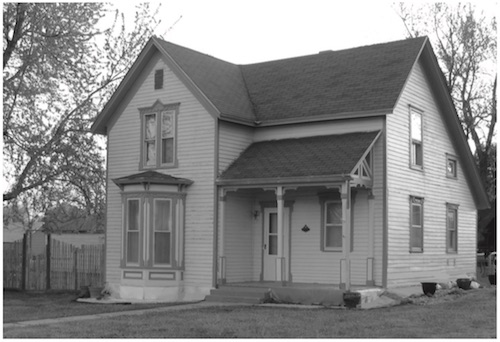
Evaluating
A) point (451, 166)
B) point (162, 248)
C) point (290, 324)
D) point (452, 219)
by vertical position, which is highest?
point (451, 166)

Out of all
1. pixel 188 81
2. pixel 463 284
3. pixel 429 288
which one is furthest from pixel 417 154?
pixel 188 81

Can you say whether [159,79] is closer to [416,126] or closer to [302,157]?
[302,157]

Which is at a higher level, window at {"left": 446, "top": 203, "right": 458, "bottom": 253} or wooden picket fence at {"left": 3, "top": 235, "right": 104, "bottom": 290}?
window at {"left": 446, "top": 203, "right": 458, "bottom": 253}

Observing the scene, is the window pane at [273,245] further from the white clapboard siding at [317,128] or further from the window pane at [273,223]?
the white clapboard siding at [317,128]

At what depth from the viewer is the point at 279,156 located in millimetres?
21672

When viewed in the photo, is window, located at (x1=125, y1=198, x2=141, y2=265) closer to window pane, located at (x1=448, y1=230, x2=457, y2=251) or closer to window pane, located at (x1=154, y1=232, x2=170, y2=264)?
window pane, located at (x1=154, y1=232, x2=170, y2=264)

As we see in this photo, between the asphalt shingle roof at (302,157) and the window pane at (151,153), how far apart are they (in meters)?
2.66

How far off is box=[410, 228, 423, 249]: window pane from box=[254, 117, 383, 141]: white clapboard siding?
3.48 meters

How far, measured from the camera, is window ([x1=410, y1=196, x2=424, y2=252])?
2244 centimetres

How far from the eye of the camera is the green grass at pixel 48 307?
17864 millimetres

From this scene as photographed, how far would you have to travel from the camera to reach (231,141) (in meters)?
22.4

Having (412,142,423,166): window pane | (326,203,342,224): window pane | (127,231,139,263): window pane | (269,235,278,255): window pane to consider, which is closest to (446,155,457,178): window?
(412,142,423,166): window pane

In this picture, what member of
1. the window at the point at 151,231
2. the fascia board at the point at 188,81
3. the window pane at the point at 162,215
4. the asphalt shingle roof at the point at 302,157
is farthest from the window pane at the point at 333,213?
the window pane at the point at 162,215

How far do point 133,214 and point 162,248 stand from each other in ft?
4.23
